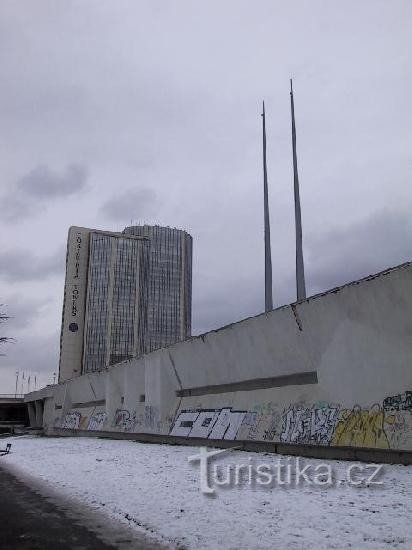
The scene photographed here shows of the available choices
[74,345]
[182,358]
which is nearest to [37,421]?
[74,345]

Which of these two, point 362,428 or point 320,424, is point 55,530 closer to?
point 362,428

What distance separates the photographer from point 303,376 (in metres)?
21.4

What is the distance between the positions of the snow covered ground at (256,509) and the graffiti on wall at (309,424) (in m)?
3.11

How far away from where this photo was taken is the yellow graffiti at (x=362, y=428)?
618 inches

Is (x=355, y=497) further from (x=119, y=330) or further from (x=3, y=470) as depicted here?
(x=119, y=330)

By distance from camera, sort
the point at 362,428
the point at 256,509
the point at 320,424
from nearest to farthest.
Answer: the point at 256,509, the point at 362,428, the point at 320,424

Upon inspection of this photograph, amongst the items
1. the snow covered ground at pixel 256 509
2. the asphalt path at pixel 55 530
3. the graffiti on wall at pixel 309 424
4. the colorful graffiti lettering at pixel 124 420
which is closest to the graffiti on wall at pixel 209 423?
the graffiti on wall at pixel 309 424

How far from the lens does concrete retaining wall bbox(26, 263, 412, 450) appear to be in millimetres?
16062

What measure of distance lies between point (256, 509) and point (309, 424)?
1080 centimetres

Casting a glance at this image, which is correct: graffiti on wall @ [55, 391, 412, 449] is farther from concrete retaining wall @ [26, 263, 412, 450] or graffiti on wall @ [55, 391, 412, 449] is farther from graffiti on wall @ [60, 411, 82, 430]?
graffiti on wall @ [60, 411, 82, 430]

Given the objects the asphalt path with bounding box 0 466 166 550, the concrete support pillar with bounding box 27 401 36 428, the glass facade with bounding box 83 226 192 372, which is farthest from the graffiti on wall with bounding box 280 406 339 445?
the glass facade with bounding box 83 226 192 372

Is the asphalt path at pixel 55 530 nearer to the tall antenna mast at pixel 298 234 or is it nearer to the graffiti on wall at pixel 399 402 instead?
the graffiti on wall at pixel 399 402

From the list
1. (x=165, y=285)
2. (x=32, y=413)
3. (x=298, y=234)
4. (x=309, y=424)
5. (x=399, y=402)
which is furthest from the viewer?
(x=165, y=285)

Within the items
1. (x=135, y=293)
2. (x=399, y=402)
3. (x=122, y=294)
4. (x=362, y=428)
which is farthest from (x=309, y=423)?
(x=135, y=293)
